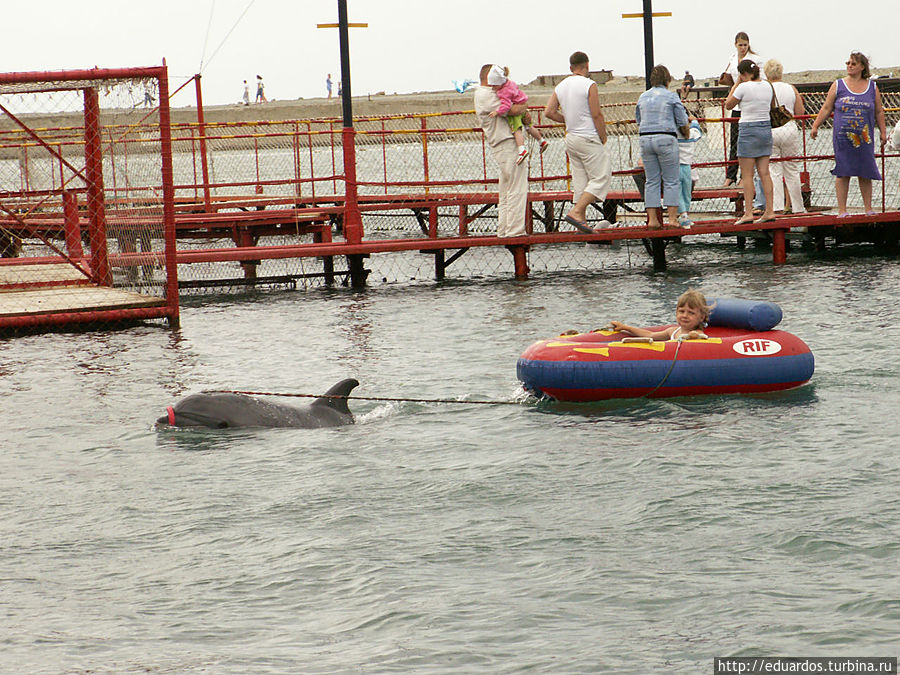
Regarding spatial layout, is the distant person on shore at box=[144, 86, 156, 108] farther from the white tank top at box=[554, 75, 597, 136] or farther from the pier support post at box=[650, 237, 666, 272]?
the pier support post at box=[650, 237, 666, 272]

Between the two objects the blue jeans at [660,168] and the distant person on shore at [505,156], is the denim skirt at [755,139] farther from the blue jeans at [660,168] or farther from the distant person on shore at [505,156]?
the distant person on shore at [505,156]

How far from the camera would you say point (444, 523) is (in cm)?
734

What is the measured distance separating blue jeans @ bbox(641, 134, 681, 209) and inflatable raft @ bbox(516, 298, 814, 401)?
6.37m

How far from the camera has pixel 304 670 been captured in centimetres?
554

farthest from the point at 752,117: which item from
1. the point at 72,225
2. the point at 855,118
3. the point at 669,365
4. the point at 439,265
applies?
the point at 72,225

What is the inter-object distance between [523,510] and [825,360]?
15.5 feet

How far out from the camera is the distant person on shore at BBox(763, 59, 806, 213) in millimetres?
17328

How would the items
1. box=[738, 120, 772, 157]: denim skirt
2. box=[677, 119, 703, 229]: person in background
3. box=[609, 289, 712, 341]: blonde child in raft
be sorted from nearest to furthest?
box=[609, 289, 712, 341]: blonde child in raft, box=[738, 120, 772, 157]: denim skirt, box=[677, 119, 703, 229]: person in background

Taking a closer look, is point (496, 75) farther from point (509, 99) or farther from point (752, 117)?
point (752, 117)

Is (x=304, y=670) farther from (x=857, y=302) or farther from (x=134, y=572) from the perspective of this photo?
(x=857, y=302)

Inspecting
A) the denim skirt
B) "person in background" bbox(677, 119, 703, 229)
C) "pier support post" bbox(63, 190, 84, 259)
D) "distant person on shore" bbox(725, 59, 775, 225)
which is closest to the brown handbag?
"distant person on shore" bbox(725, 59, 775, 225)

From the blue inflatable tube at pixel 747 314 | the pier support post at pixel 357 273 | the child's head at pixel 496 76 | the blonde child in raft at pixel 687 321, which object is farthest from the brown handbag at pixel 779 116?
the blonde child in raft at pixel 687 321

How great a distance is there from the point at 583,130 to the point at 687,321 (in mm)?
6732

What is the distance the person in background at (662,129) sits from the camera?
15891mm
